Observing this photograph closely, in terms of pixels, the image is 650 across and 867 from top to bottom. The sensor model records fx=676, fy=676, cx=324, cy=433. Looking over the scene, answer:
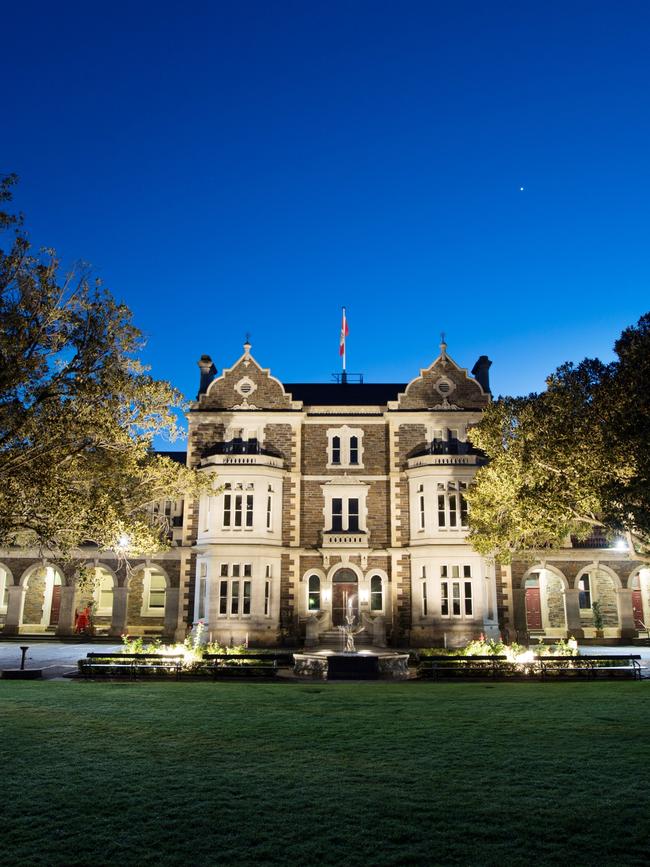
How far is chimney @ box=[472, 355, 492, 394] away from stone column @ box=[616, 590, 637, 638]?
1323 centimetres

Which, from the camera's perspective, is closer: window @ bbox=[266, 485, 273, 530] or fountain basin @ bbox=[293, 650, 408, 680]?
fountain basin @ bbox=[293, 650, 408, 680]

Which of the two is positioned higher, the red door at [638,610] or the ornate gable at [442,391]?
the ornate gable at [442,391]

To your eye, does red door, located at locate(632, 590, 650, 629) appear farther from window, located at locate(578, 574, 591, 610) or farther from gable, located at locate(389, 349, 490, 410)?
gable, located at locate(389, 349, 490, 410)

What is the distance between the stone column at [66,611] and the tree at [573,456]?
22.1 m

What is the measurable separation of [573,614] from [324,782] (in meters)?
30.4

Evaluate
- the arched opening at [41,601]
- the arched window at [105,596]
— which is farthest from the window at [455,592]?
the arched opening at [41,601]

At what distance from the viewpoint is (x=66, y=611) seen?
3544cm

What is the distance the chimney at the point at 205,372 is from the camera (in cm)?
3569

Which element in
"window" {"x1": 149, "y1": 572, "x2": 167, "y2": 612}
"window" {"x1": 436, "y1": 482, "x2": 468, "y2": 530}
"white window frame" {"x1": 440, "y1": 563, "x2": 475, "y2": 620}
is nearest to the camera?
"white window frame" {"x1": 440, "y1": 563, "x2": 475, "y2": 620}

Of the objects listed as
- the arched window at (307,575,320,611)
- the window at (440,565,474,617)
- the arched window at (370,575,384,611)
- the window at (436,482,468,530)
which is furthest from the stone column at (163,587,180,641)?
the window at (436,482,468,530)

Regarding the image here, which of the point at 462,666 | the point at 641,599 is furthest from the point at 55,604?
the point at 641,599

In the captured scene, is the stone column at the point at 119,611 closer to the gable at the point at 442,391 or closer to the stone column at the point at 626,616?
the gable at the point at 442,391

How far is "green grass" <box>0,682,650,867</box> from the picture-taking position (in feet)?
21.3

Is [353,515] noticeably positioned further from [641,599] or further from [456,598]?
[641,599]
